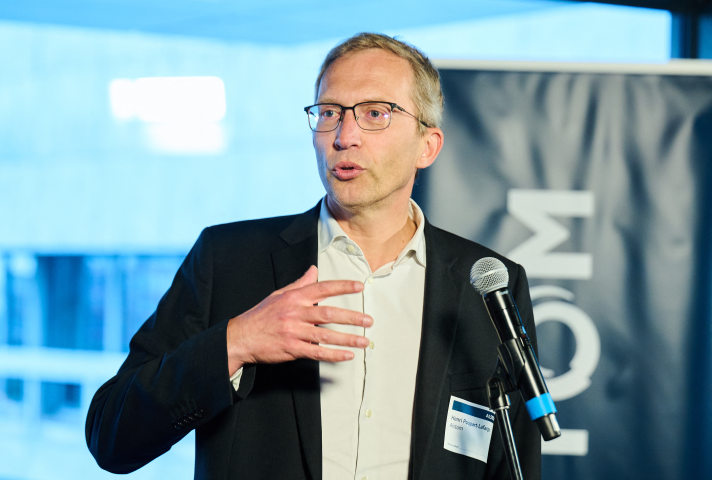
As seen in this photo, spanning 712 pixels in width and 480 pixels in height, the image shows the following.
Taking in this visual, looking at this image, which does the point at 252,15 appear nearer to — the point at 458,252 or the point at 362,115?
the point at 362,115

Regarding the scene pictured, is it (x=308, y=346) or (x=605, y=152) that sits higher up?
(x=605, y=152)

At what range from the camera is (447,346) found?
1405 mm

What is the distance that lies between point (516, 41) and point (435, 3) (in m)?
0.55

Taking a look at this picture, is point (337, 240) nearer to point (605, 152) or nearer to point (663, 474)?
point (605, 152)

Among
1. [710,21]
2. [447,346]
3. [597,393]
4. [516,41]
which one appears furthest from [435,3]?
[447,346]

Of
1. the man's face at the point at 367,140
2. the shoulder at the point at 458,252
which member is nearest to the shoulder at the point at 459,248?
the shoulder at the point at 458,252

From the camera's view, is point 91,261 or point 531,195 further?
point 91,261

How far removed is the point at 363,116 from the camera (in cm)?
147

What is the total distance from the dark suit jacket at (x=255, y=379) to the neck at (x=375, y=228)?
8 centimetres

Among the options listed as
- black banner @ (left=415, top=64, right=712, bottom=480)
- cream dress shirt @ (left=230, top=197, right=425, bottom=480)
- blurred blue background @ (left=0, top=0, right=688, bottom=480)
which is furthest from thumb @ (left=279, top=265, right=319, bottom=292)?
blurred blue background @ (left=0, top=0, right=688, bottom=480)

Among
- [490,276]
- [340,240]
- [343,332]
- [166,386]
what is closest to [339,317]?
[343,332]

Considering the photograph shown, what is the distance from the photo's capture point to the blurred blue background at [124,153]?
371 centimetres

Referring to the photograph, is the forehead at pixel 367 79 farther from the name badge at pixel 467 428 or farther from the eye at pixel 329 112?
the name badge at pixel 467 428

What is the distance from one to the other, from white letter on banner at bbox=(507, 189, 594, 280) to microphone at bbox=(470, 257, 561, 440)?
1.12 m
